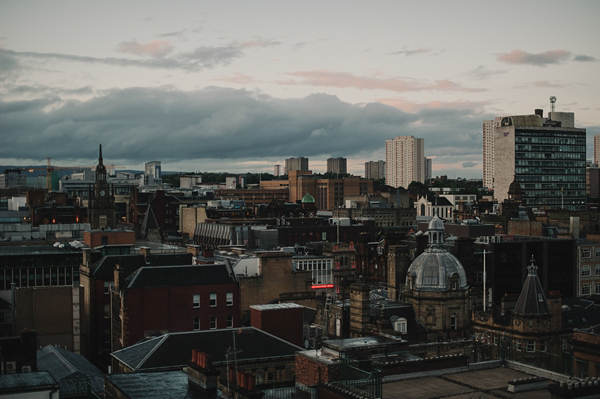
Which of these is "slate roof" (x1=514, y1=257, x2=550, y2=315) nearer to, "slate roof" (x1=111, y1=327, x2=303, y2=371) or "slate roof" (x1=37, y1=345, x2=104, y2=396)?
"slate roof" (x1=111, y1=327, x2=303, y2=371)

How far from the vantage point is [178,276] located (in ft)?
245

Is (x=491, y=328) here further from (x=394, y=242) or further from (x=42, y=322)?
(x=42, y=322)

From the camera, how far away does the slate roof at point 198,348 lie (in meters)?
56.7

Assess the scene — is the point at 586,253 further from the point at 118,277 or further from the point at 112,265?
the point at 118,277

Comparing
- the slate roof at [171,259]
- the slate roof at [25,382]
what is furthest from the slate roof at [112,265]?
the slate roof at [25,382]

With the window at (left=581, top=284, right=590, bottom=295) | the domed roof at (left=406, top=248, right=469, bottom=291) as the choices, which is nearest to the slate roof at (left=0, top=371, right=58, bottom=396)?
the domed roof at (left=406, top=248, right=469, bottom=291)

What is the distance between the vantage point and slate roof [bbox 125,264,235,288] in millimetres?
72562

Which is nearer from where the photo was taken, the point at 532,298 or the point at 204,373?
the point at 204,373

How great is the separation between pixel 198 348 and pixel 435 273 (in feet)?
89.1

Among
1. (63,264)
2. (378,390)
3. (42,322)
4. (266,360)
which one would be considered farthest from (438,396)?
(63,264)

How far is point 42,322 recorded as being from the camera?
255 feet

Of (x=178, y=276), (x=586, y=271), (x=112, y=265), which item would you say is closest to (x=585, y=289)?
(x=586, y=271)

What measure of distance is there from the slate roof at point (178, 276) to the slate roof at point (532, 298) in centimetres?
2799

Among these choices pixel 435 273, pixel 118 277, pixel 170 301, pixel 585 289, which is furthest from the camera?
pixel 585 289
